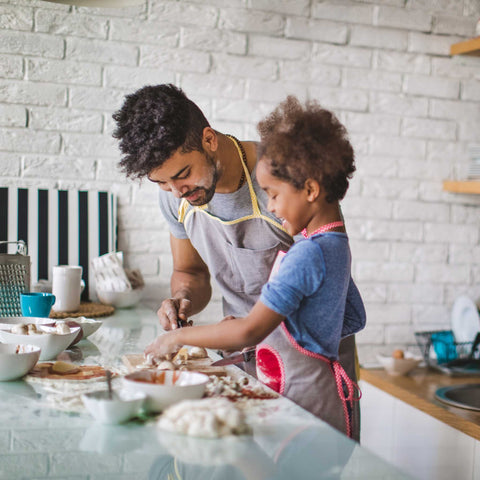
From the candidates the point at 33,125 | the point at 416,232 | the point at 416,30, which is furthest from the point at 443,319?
the point at 33,125

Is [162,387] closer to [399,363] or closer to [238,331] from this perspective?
[238,331]

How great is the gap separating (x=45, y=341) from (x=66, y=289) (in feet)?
2.73

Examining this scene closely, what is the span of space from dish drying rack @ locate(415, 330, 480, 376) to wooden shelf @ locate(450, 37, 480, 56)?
49.6 inches

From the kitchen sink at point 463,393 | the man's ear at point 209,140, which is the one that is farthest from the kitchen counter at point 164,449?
the kitchen sink at point 463,393

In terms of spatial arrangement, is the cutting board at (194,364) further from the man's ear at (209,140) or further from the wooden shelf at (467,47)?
the wooden shelf at (467,47)

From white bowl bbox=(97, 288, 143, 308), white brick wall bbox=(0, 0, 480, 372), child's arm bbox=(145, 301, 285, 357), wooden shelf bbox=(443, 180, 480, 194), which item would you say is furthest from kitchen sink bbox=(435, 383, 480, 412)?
child's arm bbox=(145, 301, 285, 357)

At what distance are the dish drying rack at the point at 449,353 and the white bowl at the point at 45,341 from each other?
181cm

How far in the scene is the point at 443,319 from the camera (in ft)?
9.84

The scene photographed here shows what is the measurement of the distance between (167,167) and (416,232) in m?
1.72

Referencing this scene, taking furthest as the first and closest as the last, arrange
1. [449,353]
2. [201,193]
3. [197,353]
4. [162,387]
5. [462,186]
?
1. [462,186]
2. [449,353]
3. [201,193]
4. [197,353]
5. [162,387]

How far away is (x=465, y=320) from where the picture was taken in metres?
2.89

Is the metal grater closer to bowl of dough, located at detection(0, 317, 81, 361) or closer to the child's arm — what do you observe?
bowl of dough, located at detection(0, 317, 81, 361)

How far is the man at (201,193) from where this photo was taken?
152 cm

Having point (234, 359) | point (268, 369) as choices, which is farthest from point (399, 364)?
point (234, 359)
